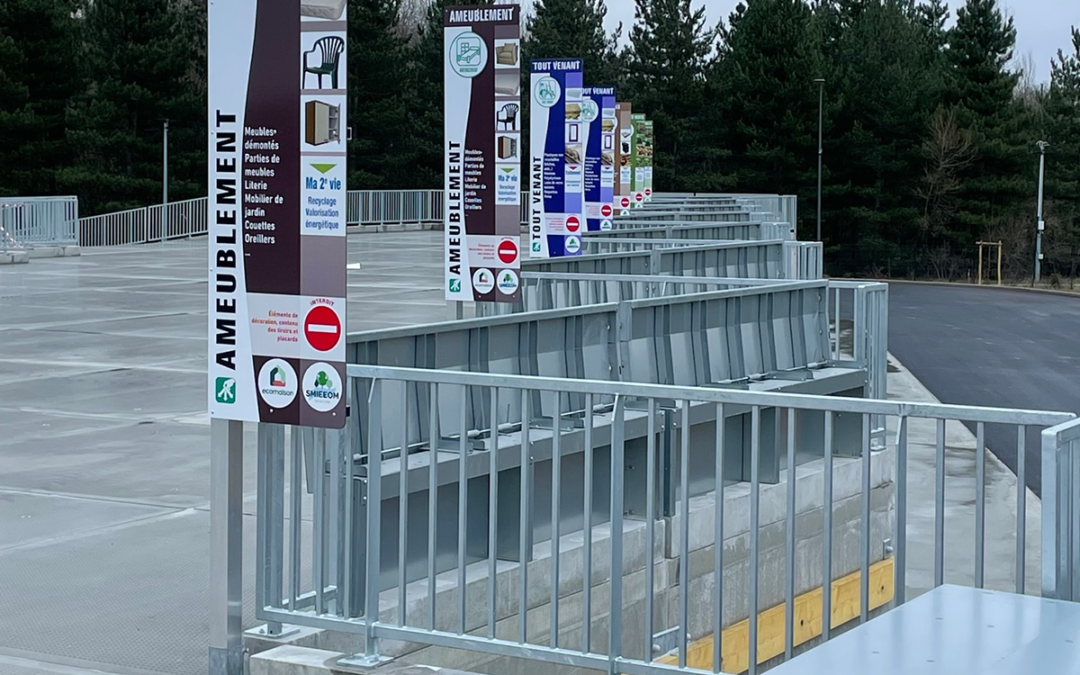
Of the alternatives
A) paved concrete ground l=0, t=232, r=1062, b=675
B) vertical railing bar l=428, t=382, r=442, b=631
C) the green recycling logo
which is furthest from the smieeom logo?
the green recycling logo

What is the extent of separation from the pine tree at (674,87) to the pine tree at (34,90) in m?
30.2

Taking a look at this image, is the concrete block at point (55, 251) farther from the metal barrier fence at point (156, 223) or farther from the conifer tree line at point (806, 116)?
the conifer tree line at point (806, 116)

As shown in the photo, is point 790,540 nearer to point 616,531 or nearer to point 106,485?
point 616,531

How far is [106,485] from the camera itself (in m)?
10.0

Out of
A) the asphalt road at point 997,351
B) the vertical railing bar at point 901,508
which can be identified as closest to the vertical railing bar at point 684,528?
the vertical railing bar at point 901,508

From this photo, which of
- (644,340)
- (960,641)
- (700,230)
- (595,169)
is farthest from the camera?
(595,169)

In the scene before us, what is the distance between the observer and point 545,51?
263 feet

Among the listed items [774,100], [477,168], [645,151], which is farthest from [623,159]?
[774,100]

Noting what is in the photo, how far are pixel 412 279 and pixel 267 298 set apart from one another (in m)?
26.3

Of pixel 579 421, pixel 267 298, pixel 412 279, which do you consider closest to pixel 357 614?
pixel 267 298

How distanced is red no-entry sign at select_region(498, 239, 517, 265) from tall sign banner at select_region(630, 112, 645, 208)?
101 ft

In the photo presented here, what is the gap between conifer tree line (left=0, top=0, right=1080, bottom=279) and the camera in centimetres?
7294

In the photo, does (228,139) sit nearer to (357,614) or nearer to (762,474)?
(357,614)

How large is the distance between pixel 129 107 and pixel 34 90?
160 inches
